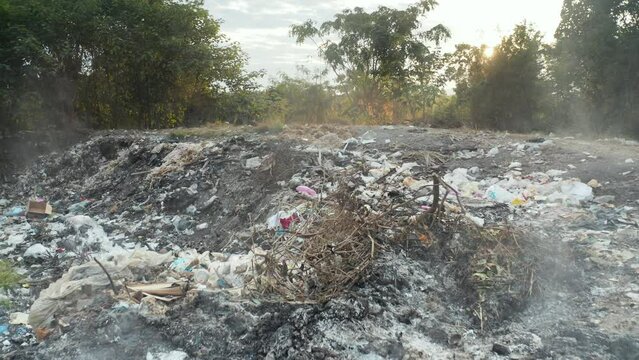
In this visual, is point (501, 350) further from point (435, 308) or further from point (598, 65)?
point (598, 65)

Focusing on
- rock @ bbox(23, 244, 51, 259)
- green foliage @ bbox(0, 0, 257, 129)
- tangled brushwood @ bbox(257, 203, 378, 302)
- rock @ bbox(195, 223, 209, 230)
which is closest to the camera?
tangled brushwood @ bbox(257, 203, 378, 302)

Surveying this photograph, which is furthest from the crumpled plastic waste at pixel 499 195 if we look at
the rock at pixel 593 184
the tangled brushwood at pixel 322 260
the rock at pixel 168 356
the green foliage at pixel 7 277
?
the green foliage at pixel 7 277

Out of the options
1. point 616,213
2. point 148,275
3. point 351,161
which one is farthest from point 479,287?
point 351,161

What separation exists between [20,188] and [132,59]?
341 centimetres

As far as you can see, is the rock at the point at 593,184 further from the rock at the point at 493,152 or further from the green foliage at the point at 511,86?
the green foliage at the point at 511,86

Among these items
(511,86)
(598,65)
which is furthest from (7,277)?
(598,65)

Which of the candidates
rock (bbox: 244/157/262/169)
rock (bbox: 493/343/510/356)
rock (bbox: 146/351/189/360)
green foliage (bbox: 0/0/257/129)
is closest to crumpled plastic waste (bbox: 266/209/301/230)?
rock (bbox: 146/351/189/360)

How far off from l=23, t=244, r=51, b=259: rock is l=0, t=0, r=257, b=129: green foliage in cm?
552

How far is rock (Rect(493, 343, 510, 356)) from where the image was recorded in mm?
2602

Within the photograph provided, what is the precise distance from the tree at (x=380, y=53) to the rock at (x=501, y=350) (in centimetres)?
1015

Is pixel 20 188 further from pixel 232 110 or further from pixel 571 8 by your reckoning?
pixel 571 8

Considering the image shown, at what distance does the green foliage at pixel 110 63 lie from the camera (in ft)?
30.5

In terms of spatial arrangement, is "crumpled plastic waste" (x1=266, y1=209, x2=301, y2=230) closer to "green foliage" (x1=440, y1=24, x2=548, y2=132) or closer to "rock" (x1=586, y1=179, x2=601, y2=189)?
"rock" (x1=586, y1=179, x2=601, y2=189)

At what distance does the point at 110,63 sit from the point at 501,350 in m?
9.89
